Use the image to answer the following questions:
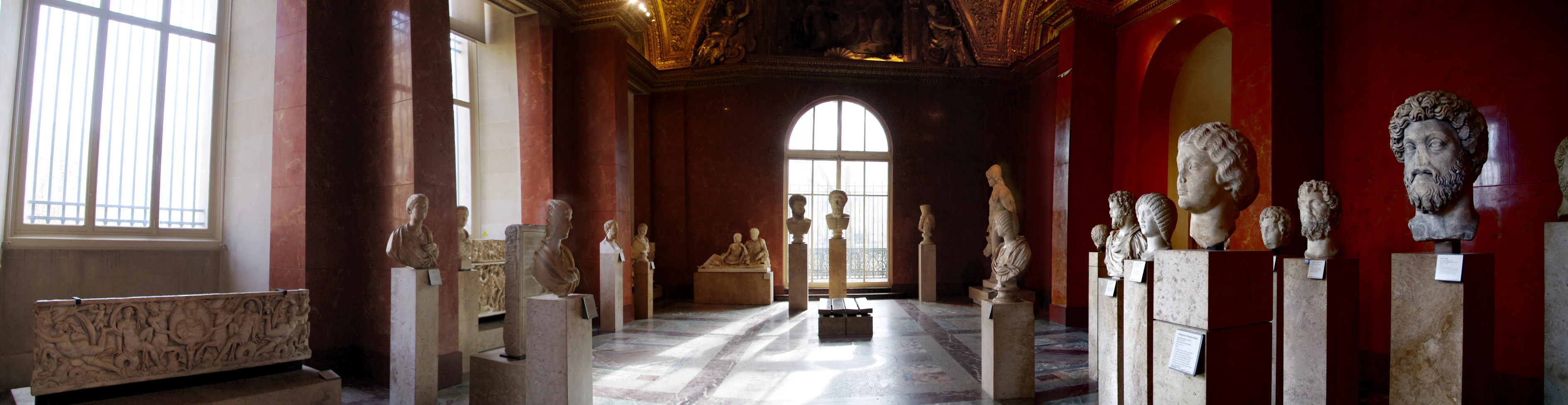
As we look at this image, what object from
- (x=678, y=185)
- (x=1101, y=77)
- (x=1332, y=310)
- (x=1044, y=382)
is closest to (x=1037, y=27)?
(x=1101, y=77)

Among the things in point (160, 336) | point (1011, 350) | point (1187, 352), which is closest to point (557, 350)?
point (160, 336)

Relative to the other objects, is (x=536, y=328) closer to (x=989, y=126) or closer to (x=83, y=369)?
(x=83, y=369)

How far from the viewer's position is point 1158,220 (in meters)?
3.54

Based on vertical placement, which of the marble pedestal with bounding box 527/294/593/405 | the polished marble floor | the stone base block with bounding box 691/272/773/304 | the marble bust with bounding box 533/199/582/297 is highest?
the marble bust with bounding box 533/199/582/297

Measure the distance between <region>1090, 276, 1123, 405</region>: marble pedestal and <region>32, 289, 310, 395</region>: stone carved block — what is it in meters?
5.50

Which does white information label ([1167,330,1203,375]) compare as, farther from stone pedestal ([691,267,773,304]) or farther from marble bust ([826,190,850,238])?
stone pedestal ([691,267,773,304])

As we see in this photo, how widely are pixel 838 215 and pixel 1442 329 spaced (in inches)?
308

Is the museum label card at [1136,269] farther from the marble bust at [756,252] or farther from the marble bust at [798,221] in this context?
the marble bust at [756,252]

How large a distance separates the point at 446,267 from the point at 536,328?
80.1 inches

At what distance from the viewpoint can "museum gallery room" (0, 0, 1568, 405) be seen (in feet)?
11.1

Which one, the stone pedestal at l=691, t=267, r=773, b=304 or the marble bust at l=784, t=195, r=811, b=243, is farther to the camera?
the stone pedestal at l=691, t=267, r=773, b=304

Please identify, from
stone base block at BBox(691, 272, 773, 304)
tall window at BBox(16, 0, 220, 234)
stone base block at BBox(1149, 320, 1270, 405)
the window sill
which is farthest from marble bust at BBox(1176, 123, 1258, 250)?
stone base block at BBox(691, 272, 773, 304)

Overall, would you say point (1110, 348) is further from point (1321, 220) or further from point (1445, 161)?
point (1445, 161)

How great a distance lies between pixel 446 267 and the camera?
5578mm
